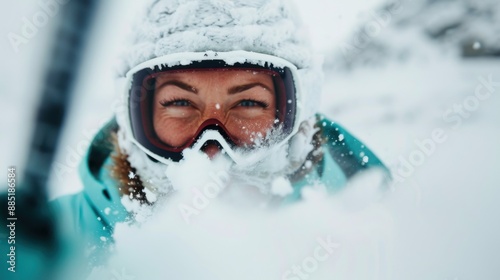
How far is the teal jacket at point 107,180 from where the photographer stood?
51.1 inches

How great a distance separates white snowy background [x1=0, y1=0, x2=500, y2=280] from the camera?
133 centimetres

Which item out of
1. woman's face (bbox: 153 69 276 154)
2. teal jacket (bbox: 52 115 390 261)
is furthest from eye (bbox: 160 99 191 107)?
teal jacket (bbox: 52 115 390 261)

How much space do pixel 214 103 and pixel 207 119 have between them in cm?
5

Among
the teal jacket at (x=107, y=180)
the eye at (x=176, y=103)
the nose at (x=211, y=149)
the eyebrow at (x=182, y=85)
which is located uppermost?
the eyebrow at (x=182, y=85)

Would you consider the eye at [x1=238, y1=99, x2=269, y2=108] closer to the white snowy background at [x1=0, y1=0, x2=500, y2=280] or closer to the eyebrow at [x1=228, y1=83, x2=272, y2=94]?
the eyebrow at [x1=228, y1=83, x2=272, y2=94]

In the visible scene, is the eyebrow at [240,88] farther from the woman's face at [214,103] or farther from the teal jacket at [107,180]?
the teal jacket at [107,180]

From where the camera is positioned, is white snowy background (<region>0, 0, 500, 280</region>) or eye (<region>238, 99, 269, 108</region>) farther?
white snowy background (<region>0, 0, 500, 280</region>)

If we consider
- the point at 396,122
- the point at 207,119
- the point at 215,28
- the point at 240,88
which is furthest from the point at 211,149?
the point at 396,122

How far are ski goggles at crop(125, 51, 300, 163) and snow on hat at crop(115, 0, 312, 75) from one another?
0.03 meters

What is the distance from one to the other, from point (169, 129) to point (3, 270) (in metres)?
0.71

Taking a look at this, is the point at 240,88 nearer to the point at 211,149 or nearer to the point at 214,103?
the point at 214,103

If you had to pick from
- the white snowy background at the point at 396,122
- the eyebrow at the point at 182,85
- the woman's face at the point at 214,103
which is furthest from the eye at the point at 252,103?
the white snowy background at the point at 396,122

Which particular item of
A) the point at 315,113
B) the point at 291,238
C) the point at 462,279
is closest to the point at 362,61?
the point at 315,113

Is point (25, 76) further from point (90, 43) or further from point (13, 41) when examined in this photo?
point (90, 43)
